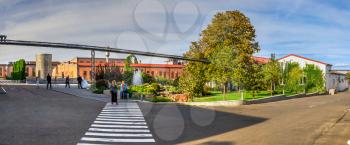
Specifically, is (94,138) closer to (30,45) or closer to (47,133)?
(47,133)

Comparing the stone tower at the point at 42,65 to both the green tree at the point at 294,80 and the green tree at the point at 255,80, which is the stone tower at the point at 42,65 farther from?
the green tree at the point at 255,80

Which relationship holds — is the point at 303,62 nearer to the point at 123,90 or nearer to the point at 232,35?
the point at 232,35

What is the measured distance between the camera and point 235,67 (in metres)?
38.2

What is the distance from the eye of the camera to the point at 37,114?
66.0ft

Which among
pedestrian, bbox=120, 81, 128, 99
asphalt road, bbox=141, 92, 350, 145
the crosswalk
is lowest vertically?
asphalt road, bbox=141, 92, 350, 145

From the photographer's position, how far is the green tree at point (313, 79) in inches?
2264

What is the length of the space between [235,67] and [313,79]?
24.3 meters

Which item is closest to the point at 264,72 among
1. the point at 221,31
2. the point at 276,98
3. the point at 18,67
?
the point at 276,98

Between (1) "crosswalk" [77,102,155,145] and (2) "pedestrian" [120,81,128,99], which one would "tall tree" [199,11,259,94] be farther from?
(1) "crosswalk" [77,102,155,145]

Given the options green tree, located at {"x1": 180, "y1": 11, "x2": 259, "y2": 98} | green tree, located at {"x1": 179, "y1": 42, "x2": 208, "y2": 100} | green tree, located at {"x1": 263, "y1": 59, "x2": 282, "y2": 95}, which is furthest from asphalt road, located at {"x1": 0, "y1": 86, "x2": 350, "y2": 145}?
green tree, located at {"x1": 263, "y1": 59, "x2": 282, "y2": 95}

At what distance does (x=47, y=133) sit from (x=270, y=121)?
10.8 m

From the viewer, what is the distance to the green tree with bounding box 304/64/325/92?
57500 millimetres

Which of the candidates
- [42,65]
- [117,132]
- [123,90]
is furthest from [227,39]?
[42,65]

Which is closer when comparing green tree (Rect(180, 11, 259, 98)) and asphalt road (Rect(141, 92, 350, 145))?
asphalt road (Rect(141, 92, 350, 145))
